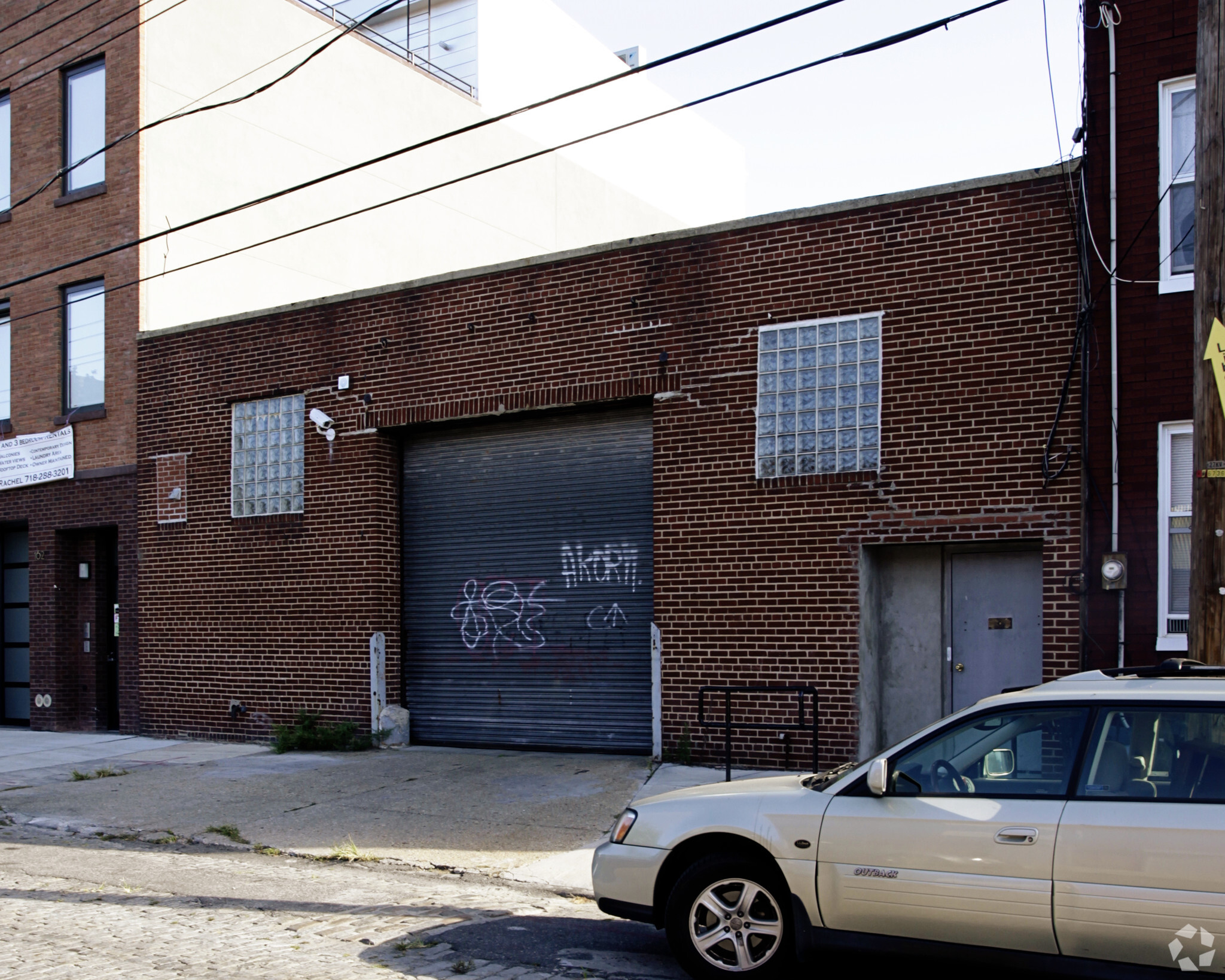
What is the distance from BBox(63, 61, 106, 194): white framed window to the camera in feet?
57.2

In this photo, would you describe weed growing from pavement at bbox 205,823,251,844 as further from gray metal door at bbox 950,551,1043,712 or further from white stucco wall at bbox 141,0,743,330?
white stucco wall at bbox 141,0,743,330

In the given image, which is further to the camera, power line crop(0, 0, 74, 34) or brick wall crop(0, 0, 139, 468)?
power line crop(0, 0, 74, 34)

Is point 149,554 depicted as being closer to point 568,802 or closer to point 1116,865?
point 568,802

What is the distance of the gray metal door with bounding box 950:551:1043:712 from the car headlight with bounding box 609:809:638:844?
18.6 ft

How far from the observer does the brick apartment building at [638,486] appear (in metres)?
10.9

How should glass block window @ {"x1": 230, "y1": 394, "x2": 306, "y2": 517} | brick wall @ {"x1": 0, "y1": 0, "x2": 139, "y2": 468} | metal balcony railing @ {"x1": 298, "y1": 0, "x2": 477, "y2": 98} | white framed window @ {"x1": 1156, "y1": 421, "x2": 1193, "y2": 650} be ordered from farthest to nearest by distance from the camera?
metal balcony railing @ {"x1": 298, "y1": 0, "x2": 477, "y2": 98}, brick wall @ {"x1": 0, "y1": 0, "x2": 139, "y2": 468}, glass block window @ {"x1": 230, "y1": 394, "x2": 306, "y2": 517}, white framed window @ {"x1": 1156, "y1": 421, "x2": 1193, "y2": 650}

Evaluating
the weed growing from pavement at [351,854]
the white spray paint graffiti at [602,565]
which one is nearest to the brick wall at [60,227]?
the white spray paint graffiti at [602,565]

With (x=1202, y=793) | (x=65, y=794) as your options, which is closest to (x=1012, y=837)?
(x=1202, y=793)

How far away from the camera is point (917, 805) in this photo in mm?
5344

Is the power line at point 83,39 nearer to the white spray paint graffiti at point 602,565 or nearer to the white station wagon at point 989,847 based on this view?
the white spray paint graffiti at point 602,565

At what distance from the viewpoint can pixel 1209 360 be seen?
6715 millimetres

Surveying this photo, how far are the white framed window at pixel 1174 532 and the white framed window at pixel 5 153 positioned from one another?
56.1ft

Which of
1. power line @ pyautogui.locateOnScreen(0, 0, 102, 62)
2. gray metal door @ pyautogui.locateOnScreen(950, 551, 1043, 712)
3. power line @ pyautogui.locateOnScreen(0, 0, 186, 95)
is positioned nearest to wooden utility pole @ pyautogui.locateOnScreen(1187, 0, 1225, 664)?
gray metal door @ pyautogui.locateOnScreen(950, 551, 1043, 712)

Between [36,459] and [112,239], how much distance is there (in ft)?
11.7
